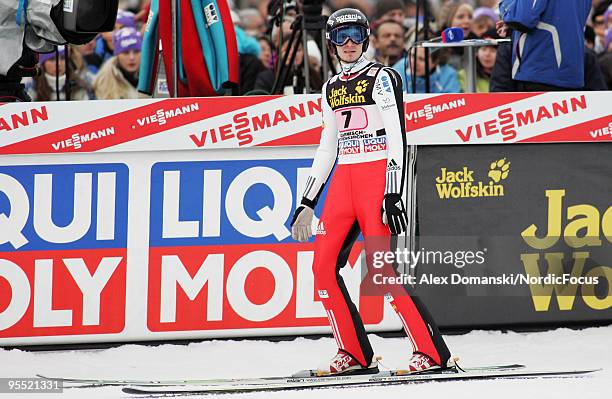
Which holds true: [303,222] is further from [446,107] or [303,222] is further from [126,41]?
[126,41]

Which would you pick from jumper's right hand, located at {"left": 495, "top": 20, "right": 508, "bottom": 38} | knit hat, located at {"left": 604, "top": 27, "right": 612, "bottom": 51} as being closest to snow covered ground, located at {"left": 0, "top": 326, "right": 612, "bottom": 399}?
jumper's right hand, located at {"left": 495, "top": 20, "right": 508, "bottom": 38}

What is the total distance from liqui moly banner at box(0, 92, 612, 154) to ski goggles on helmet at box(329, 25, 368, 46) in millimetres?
1200

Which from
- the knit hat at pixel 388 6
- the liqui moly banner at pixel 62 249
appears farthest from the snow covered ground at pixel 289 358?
the knit hat at pixel 388 6

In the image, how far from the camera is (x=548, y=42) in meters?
7.61

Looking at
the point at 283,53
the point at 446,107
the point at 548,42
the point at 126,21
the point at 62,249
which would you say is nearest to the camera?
the point at 62,249

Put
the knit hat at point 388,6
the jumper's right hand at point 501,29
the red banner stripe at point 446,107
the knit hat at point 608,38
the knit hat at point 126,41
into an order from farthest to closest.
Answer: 1. the knit hat at point 388,6
2. the knit hat at point 608,38
3. the knit hat at point 126,41
4. the jumper's right hand at point 501,29
5. the red banner stripe at point 446,107

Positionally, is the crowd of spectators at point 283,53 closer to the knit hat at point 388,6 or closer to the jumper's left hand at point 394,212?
the knit hat at point 388,6

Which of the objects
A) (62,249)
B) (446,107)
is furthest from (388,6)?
(62,249)

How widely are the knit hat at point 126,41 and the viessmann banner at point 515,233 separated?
3.72m

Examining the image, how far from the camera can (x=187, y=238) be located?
22.3 ft

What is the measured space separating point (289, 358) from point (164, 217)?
1.11 m

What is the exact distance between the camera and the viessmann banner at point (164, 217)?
6.65m

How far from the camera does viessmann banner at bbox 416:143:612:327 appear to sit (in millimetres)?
7012

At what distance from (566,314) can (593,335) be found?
210 millimetres
